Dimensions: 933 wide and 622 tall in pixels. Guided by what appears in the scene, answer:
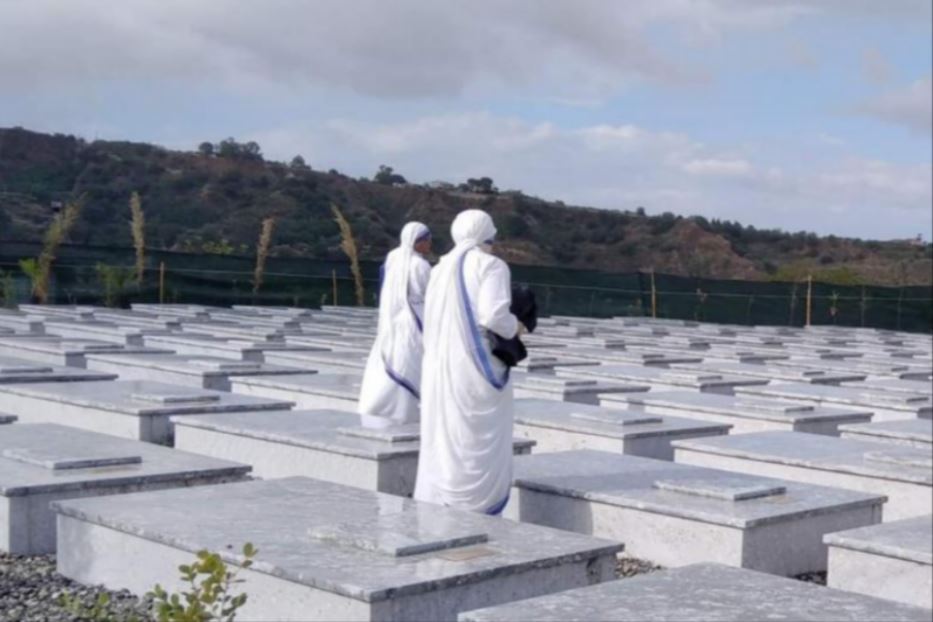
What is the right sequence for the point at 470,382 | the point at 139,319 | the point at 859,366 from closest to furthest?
the point at 470,382, the point at 859,366, the point at 139,319

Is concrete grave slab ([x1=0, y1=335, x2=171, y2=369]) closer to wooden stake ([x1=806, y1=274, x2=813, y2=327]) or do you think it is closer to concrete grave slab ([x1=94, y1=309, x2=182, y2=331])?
concrete grave slab ([x1=94, y1=309, x2=182, y2=331])

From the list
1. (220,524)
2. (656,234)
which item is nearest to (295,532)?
(220,524)

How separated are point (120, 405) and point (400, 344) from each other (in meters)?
1.91

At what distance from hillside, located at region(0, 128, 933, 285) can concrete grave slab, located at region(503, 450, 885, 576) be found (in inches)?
744

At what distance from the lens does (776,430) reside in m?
9.81

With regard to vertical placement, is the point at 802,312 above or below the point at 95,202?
below

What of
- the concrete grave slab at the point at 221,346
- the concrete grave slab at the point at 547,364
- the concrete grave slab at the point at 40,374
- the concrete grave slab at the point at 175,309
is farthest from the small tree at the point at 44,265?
the concrete grave slab at the point at 40,374

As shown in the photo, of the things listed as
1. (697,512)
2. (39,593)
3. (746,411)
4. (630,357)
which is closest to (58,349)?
(630,357)

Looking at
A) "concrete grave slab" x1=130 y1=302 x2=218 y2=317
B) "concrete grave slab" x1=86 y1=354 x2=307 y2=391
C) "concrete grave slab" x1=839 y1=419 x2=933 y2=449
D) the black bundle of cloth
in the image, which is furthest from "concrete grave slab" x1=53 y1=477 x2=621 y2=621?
"concrete grave slab" x1=130 y1=302 x2=218 y2=317

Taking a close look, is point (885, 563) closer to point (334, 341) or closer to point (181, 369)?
point (181, 369)

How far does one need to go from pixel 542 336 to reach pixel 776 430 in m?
9.54

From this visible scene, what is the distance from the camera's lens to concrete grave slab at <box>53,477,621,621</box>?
15.5 ft

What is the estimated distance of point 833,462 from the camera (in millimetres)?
8031

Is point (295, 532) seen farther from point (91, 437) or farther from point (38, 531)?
point (91, 437)
